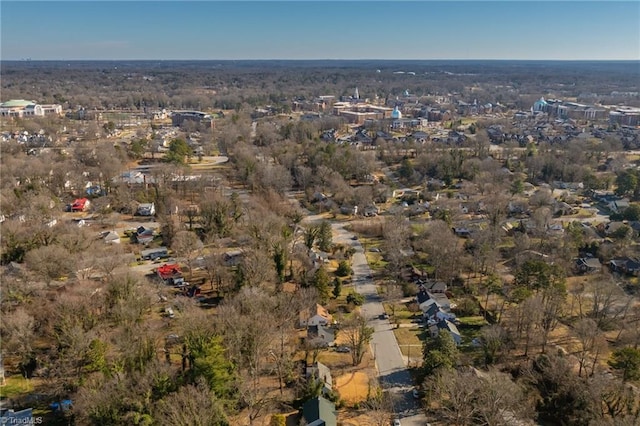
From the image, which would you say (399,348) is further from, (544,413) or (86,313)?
(86,313)

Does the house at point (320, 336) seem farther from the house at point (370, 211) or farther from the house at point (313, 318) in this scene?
the house at point (370, 211)

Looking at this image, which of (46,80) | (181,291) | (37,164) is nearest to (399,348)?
(181,291)

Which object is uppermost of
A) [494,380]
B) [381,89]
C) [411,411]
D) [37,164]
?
[381,89]

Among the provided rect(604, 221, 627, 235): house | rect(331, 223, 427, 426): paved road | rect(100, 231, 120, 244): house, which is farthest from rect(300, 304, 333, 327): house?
rect(604, 221, 627, 235): house

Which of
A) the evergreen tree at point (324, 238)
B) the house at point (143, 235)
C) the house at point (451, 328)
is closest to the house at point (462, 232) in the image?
the evergreen tree at point (324, 238)

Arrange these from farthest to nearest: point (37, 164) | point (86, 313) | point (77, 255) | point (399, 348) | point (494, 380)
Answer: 1. point (37, 164)
2. point (77, 255)
3. point (399, 348)
4. point (86, 313)
5. point (494, 380)

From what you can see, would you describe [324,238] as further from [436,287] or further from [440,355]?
[440,355]
